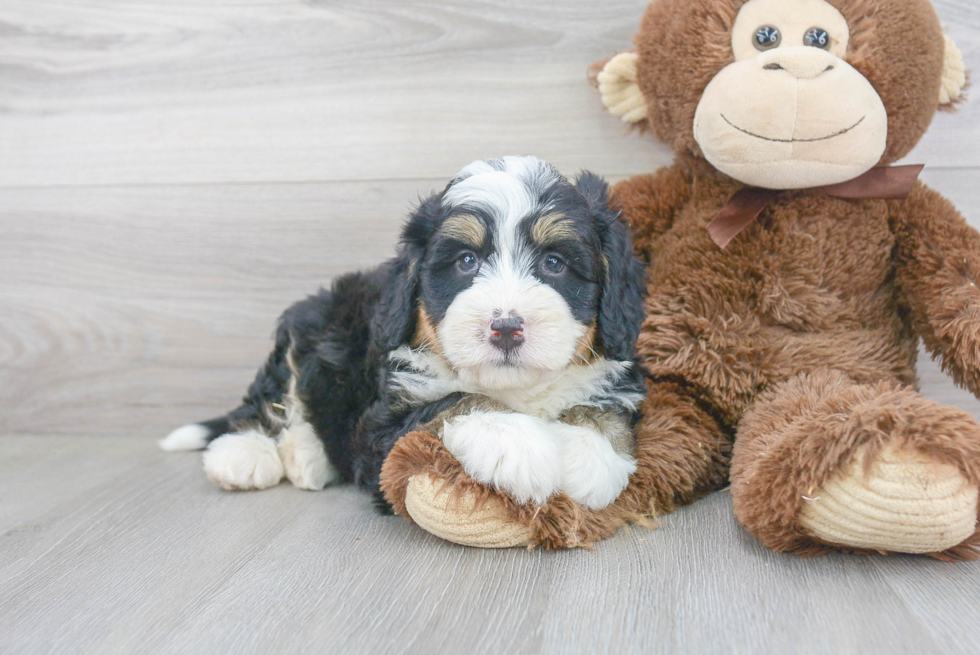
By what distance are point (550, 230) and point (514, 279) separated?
0.14 m

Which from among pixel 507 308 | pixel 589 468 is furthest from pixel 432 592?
pixel 507 308

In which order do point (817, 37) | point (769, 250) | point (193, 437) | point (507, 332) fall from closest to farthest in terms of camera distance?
point (507, 332) → point (817, 37) → point (769, 250) → point (193, 437)

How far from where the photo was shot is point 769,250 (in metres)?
2.03

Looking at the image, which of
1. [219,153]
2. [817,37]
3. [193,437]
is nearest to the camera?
[817,37]

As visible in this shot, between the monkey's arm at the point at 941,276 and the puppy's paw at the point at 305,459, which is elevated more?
the monkey's arm at the point at 941,276

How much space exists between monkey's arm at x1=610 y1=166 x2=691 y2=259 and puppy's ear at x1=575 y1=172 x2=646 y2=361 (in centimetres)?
39

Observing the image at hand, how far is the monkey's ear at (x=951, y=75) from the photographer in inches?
82.0

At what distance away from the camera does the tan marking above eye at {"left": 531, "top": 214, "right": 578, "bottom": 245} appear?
65.6 inches

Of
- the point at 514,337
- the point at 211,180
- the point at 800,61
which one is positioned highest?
the point at 800,61

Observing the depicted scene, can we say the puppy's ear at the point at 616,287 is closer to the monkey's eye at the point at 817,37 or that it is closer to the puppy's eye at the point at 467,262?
the puppy's eye at the point at 467,262

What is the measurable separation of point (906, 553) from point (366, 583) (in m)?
1.06

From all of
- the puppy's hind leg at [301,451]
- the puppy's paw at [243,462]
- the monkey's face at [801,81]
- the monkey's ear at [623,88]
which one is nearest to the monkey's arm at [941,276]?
the monkey's face at [801,81]

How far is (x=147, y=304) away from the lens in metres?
2.82

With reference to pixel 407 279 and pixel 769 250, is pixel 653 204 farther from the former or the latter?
pixel 407 279
